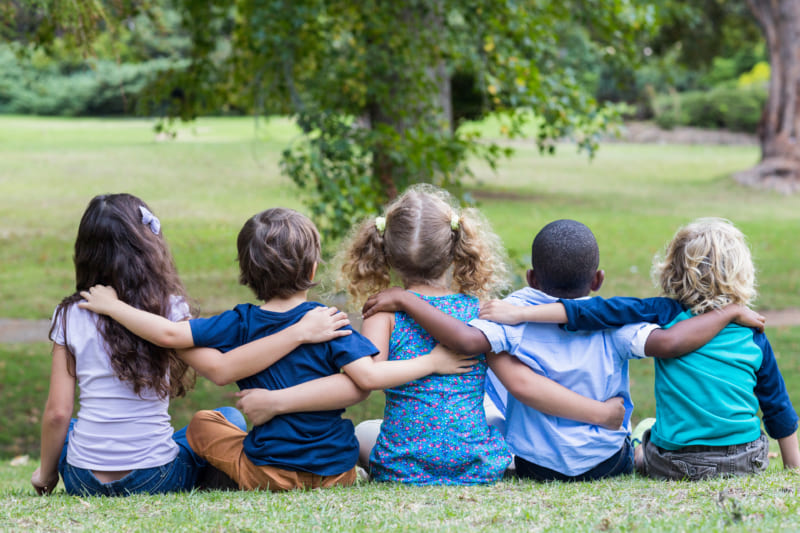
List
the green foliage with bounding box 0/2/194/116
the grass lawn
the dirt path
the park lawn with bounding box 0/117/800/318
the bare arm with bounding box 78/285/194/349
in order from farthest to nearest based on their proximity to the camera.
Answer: the park lawn with bounding box 0/117/800/318 < the dirt path < the green foliage with bounding box 0/2/194/116 < the bare arm with bounding box 78/285/194/349 < the grass lawn

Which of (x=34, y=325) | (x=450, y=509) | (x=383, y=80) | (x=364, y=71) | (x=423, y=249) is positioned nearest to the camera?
(x=450, y=509)

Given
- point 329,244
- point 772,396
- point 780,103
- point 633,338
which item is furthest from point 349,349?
point 780,103

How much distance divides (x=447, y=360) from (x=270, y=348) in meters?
0.66

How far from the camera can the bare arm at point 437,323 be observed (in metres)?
3.09

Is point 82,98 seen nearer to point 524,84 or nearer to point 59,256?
point 59,256

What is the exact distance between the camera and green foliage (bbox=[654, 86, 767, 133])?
3866cm

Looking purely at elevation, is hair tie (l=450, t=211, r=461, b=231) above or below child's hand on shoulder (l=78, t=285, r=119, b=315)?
above

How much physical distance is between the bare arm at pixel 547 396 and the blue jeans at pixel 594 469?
211 millimetres

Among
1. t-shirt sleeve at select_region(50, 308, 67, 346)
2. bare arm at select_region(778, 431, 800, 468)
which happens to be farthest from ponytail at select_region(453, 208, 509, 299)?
t-shirt sleeve at select_region(50, 308, 67, 346)

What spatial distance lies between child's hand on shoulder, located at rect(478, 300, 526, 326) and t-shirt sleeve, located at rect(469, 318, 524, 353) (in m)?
0.02

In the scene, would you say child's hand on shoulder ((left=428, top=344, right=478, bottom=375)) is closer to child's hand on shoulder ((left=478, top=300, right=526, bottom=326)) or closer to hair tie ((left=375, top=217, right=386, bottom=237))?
child's hand on shoulder ((left=478, top=300, right=526, bottom=326))

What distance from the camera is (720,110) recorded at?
3938 cm

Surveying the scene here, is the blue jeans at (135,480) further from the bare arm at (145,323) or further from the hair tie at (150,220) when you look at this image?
the hair tie at (150,220)

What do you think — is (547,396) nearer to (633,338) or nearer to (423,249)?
(633,338)
